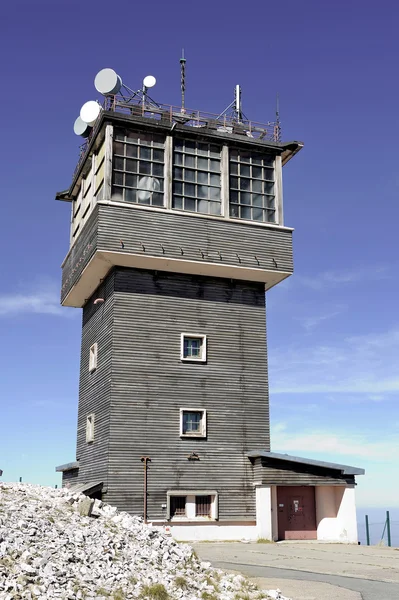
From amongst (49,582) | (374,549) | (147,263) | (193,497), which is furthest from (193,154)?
(49,582)

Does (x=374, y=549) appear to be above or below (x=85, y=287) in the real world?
below

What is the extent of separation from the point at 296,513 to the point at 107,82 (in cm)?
2695

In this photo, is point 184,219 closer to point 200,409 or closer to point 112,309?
point 112,309

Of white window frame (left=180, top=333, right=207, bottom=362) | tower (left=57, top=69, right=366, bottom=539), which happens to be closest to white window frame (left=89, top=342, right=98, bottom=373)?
tower (left=57, top=69, right=366, bottom=539)

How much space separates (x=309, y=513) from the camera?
35.8 metres

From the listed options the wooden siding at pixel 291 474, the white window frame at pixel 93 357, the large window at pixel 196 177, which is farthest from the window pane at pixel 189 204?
the wooden siding at pixel 291 474

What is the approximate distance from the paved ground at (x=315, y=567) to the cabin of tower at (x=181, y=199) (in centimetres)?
1494

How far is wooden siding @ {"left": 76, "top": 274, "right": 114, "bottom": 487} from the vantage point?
34.6 m

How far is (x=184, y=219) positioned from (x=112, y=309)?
6.43 meters

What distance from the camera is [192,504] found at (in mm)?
33875

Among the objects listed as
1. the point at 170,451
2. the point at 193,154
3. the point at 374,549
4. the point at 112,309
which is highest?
the point at 193,154

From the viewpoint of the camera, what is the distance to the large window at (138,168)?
120 ft

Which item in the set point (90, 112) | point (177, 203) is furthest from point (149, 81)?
point (177, 203)

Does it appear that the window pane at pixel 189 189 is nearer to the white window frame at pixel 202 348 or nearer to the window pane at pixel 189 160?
the window pane at pixel 189 160
